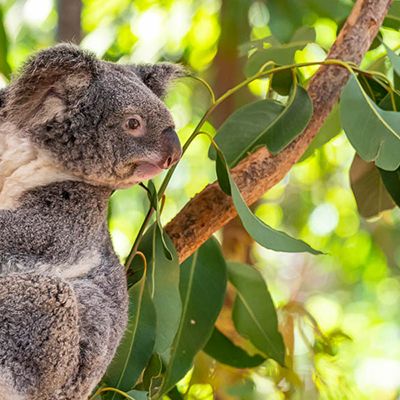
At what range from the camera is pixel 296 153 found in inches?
110

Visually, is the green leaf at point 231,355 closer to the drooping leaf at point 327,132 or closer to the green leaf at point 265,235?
the drooping leaf at point 327,132

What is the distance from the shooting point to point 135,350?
2459mm

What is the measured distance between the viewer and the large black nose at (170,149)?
225cm

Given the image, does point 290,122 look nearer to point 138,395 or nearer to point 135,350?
point 135,350

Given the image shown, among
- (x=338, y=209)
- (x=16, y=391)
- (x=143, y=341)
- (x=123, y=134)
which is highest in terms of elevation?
(x=123, y=134)

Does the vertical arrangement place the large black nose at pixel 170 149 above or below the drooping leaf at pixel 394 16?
above

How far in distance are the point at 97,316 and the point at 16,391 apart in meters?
0.27

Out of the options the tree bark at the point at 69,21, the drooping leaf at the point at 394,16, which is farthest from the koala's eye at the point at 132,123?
the tree bark at the point at 69,21

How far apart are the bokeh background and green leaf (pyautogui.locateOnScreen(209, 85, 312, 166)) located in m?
0.23

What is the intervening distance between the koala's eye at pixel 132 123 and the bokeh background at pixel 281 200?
0.41 m

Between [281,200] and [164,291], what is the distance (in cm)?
448

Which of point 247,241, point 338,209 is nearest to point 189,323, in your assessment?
point 247,241

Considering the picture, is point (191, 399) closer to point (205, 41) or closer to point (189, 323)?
point (189, 323)

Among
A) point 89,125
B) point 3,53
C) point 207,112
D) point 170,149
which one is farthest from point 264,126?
point 3,53
